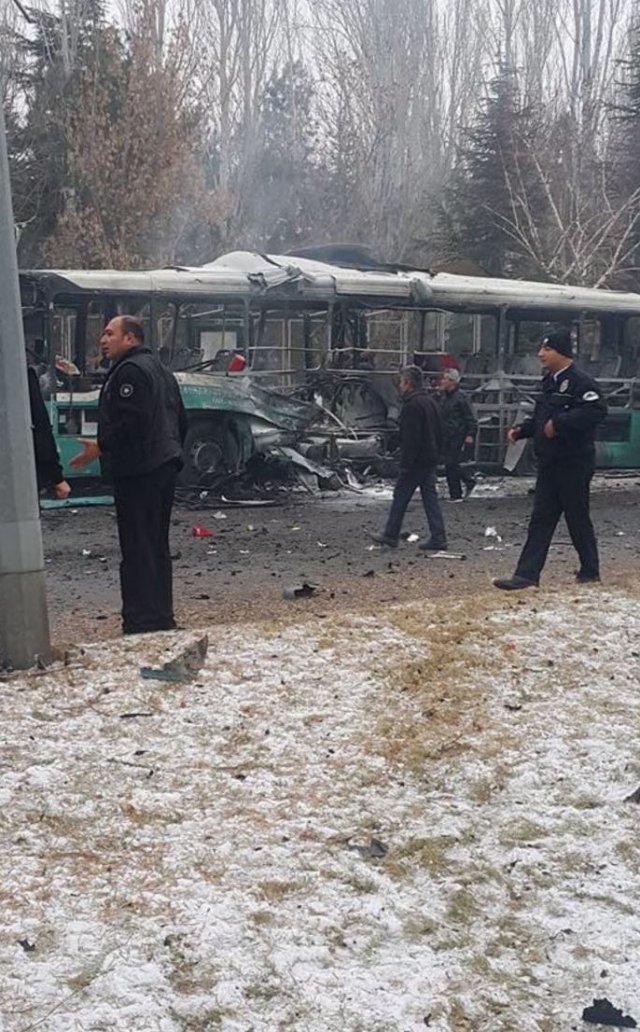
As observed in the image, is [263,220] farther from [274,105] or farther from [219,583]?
[219,583]

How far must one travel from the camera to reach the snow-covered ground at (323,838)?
296 cm

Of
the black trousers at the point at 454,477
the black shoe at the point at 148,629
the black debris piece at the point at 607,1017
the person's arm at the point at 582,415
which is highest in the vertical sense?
the person's arm at the point at 582,415

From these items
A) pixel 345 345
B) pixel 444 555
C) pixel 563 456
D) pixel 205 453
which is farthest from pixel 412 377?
pixel 345 345

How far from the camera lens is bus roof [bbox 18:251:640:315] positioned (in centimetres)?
1327

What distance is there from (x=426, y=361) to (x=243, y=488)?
3111 mm

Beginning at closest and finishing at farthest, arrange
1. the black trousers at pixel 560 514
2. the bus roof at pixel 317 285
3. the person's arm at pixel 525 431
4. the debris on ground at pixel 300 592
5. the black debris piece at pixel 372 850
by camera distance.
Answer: the black debris piece at pixel 372 850 → the black trousers at pixel 560 514 → the person's arm at pixel 525 431 → the debris on ground at pixel 300 592 → the bus roof at pixel 317 285

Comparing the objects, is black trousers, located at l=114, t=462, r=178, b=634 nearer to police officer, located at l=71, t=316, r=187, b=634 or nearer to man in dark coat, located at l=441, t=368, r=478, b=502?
police officer, located at l=71, t=316, r=187, b=634

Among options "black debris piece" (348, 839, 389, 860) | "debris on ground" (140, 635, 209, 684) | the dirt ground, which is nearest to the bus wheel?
the dirt ground

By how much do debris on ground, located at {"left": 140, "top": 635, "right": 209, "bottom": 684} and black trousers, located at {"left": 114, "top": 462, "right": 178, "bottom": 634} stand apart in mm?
939

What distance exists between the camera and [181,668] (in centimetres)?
493

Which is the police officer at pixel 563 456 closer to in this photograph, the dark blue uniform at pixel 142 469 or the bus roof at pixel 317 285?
the dark blue uniform at pixel 142 469

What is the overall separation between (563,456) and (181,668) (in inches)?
132

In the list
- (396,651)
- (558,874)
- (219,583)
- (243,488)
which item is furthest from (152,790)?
(243,488)

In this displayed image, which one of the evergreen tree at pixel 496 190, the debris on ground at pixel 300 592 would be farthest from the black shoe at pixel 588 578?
the evergreen tree at pixel 496 190
